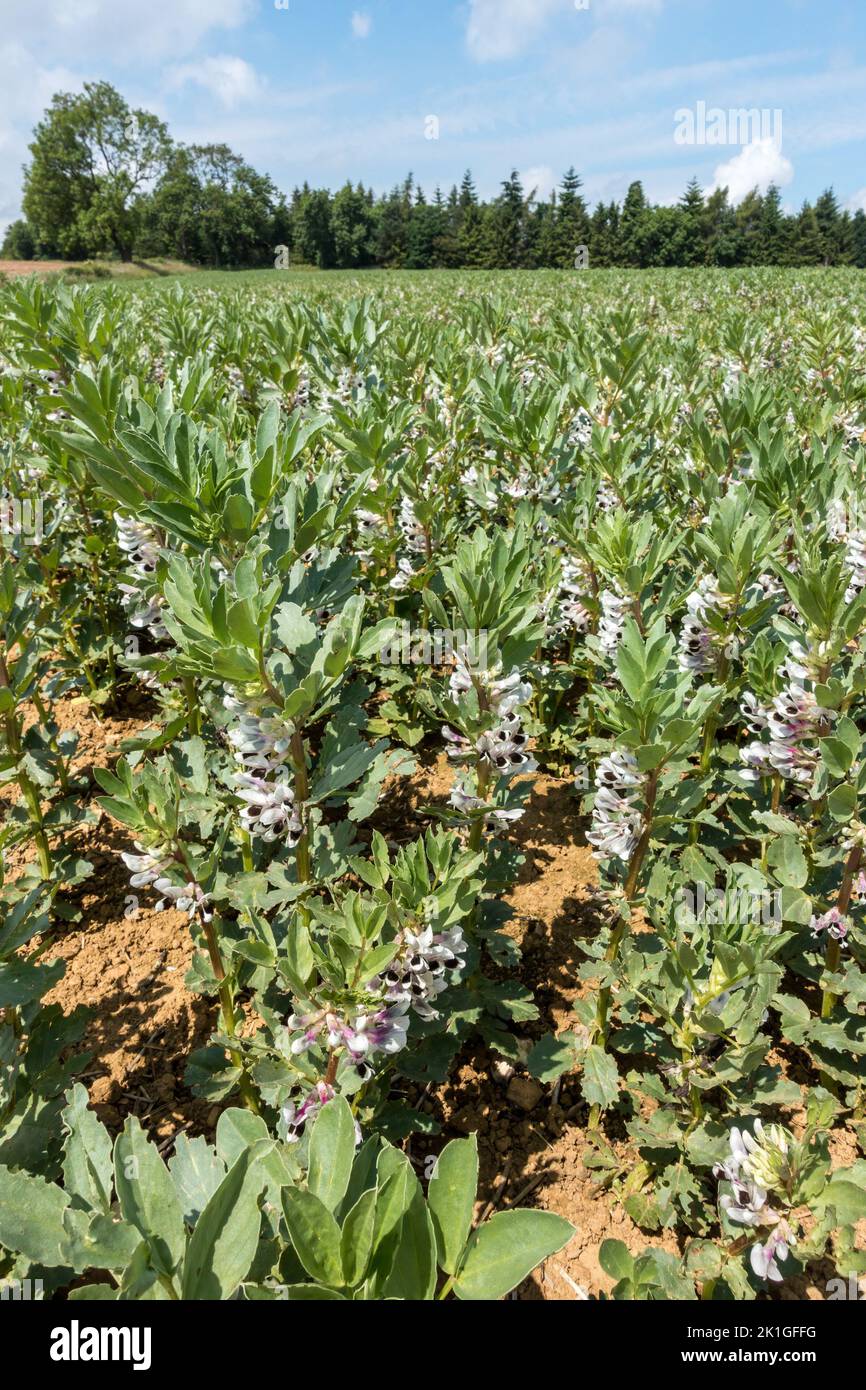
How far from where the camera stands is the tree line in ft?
203

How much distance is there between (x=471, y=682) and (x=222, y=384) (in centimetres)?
371

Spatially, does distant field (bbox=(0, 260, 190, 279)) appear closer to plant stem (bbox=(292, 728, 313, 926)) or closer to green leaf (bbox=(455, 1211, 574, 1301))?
plant stem (bbox=(292, 728, 313, 926))

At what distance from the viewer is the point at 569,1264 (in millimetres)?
2143

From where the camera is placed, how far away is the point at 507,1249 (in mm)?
882

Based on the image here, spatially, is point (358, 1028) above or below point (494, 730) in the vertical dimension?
below

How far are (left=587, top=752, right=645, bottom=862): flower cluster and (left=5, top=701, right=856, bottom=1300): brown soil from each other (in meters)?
0.72

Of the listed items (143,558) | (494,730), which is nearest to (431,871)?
(494,730)

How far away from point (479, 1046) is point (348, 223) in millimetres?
82636

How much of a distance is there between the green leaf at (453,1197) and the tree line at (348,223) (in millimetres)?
64088

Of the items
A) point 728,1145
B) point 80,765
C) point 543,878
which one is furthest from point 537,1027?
point 80,765

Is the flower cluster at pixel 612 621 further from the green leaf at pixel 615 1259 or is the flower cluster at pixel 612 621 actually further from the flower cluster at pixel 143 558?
the green leaf at pixel 615 1259

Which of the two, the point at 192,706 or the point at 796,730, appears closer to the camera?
the point at 796,730

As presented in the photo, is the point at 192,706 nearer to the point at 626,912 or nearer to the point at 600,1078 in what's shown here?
the point at 626,912

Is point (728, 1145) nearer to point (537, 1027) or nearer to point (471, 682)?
point (537, 1027)
